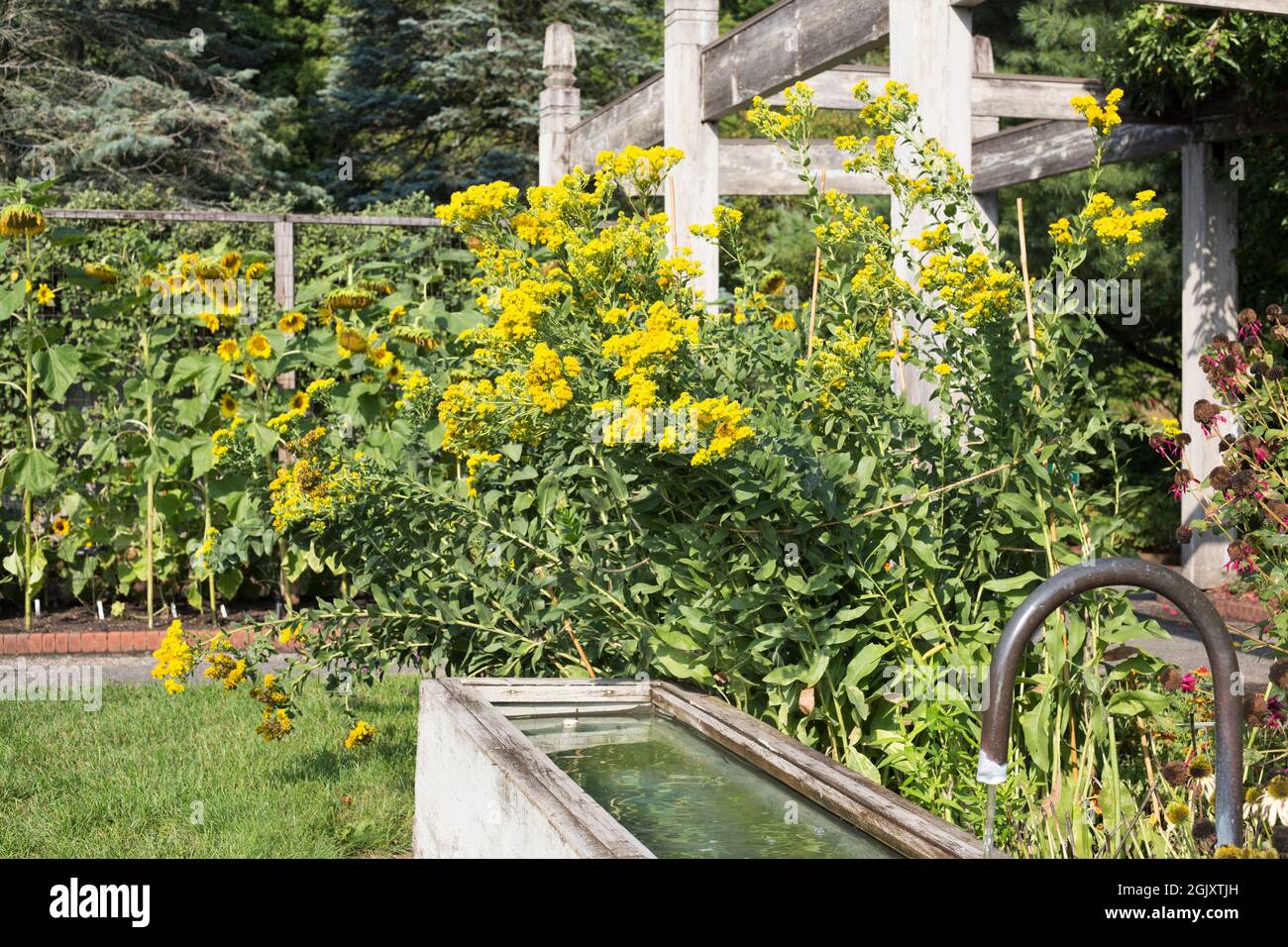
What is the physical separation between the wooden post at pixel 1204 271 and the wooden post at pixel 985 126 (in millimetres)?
1251

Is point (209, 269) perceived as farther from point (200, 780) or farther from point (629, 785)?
point (629, 785)

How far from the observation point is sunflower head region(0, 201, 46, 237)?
19.7 feet

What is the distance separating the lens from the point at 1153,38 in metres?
6.89

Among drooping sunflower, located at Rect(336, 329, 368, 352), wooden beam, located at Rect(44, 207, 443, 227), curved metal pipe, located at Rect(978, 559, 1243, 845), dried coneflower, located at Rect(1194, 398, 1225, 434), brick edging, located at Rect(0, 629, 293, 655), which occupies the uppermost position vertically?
wooden beam, located at Rect(44, 207, 443, 227)

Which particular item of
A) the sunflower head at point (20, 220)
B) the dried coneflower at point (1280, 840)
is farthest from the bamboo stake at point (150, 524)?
the dried coneflower at point (1280, 840)

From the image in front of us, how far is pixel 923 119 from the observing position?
386 cm

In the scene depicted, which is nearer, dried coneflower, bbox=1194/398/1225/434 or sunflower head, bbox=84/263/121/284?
dried coneflower, bbox=1194/398/1225/434

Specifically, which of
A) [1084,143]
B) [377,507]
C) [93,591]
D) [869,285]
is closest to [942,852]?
[869,285]

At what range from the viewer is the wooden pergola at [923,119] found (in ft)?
12.7

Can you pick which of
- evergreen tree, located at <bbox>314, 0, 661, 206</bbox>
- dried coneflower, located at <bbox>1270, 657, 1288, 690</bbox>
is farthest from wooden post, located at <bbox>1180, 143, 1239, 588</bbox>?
evergreen tree, located at <bbox>314, 0, 661, 206</bbox>

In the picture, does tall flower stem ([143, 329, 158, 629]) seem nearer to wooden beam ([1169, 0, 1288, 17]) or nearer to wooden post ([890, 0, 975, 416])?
wooden post ([890, 0, 975, 416])

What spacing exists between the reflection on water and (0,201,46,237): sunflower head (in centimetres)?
410
